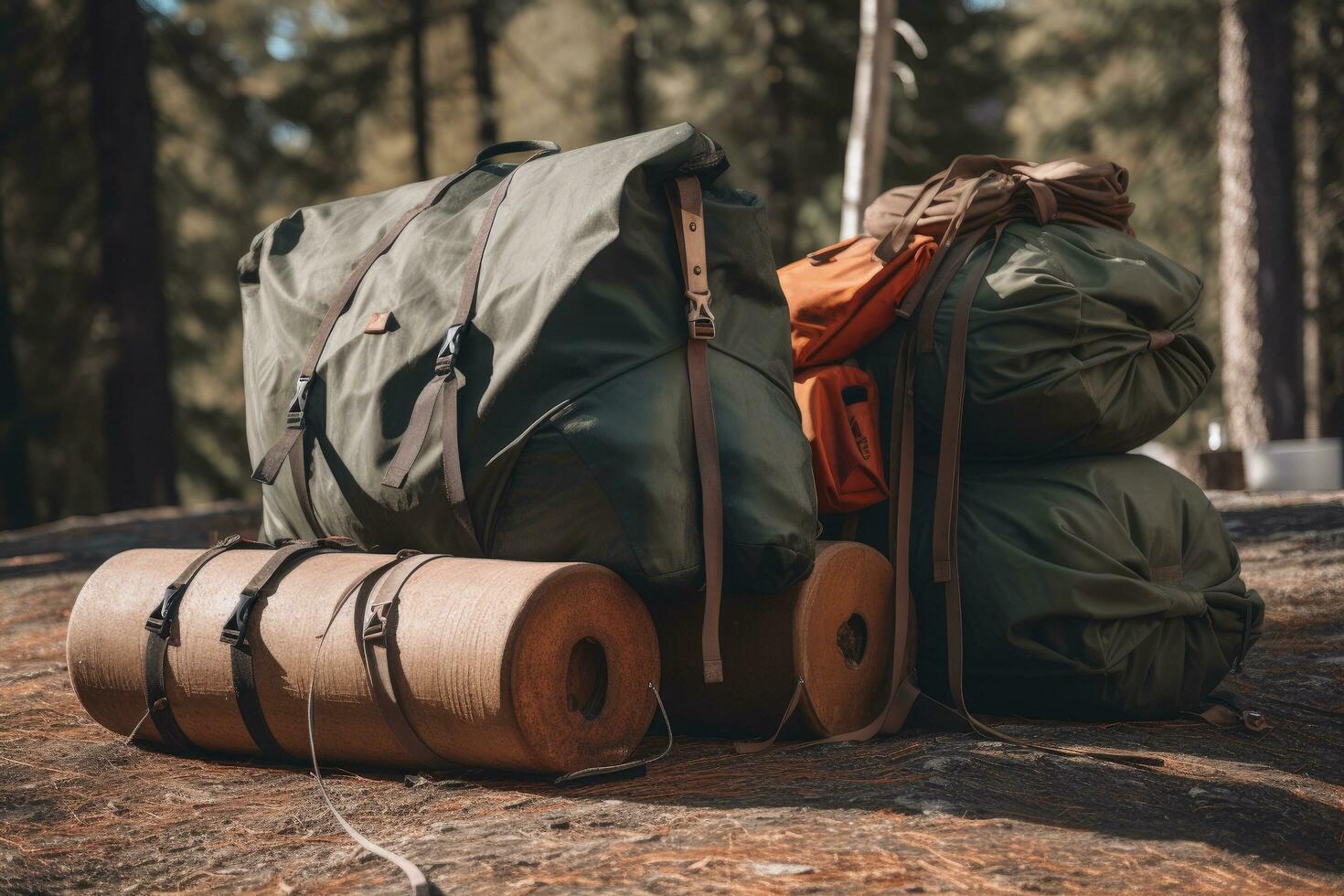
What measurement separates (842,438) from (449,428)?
1.08 meters

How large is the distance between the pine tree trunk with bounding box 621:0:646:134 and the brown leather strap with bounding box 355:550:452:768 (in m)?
15.6

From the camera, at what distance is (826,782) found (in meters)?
2.57

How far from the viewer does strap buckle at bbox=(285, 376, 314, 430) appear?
10.3 feet

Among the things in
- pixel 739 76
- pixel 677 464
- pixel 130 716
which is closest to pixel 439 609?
pixel 677 464

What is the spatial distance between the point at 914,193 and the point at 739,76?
13733 millimetres

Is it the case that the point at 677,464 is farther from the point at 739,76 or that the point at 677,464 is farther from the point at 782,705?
the point at 739,76

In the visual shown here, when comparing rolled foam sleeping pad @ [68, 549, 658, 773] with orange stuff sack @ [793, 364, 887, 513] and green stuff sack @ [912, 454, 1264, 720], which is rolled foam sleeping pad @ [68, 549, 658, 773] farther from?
green stuff sack @ [912, 454, 1264, 720]

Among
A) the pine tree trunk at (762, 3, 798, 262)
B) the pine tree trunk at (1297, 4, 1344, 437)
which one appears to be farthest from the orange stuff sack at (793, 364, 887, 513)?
the pine tree trunk at (762, 3, 798, 262)

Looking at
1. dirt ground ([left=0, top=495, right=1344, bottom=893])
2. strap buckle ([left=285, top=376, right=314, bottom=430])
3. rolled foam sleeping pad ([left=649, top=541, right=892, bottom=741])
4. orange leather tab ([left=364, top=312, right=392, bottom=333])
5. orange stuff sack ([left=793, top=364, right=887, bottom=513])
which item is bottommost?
dirt ground ([left=0, top=495, right=1344, bottom=893])

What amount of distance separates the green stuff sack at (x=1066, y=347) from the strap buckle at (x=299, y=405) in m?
1.48

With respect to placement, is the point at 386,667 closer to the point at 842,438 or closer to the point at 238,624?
the point at 238,624

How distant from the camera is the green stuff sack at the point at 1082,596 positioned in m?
3.11

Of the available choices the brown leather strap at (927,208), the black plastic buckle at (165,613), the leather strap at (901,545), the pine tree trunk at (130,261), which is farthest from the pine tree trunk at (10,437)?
the leather strap at (901,545)

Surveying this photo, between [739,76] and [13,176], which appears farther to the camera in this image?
[739,76]
